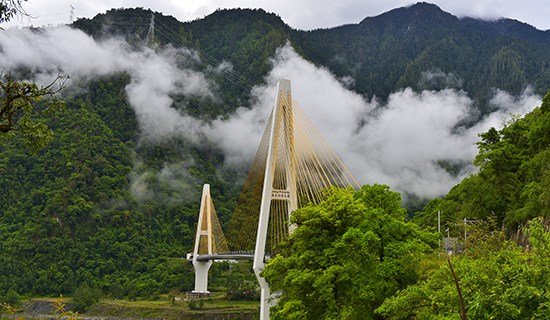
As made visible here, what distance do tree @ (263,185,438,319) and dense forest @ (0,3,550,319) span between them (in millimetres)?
51

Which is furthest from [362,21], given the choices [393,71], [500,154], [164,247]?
[500,154]

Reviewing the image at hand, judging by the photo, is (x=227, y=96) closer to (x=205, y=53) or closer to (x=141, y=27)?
(x=205, y=53)

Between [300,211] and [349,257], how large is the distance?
8.83 ft

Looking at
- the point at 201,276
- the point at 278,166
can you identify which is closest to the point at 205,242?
the point at 201,276

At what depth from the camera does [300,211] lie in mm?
18562

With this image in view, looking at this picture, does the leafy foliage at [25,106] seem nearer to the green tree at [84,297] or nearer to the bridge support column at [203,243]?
the bridge support column at [203,243]

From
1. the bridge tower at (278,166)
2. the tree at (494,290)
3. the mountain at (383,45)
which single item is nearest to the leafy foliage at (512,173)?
the bridge tower at (278,166)

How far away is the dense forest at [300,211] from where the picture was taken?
16016 mm

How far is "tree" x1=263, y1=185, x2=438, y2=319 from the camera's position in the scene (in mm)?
15906

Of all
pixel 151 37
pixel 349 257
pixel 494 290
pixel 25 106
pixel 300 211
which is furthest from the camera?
pixel 151 37

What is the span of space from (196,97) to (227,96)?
5.26m

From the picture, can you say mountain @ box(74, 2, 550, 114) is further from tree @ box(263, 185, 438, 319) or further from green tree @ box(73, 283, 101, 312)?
tree @ box(263, 185, 438, 319)

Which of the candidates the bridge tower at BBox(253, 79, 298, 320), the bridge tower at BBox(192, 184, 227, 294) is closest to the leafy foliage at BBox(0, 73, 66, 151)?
the bridge tower at BBox(253, 79, 298, 320)

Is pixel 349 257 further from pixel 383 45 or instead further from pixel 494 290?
pixel 383 45
